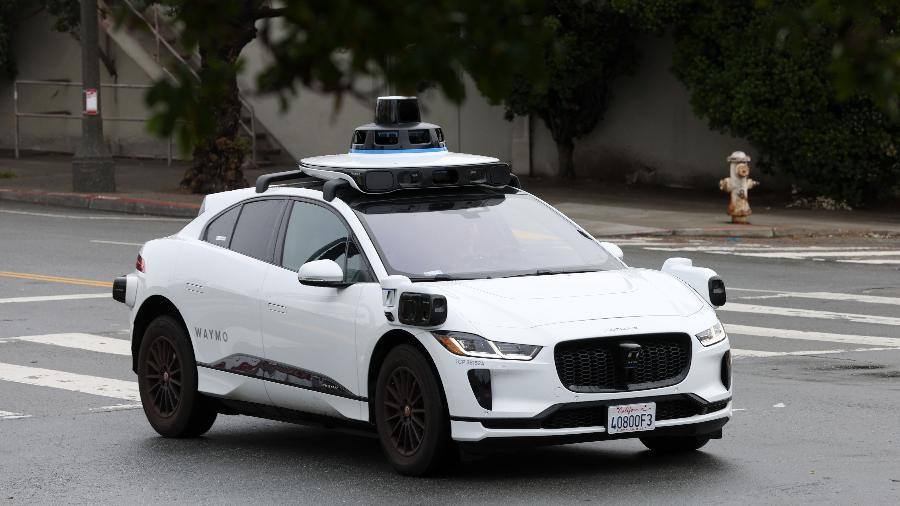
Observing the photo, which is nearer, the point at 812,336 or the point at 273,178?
the point at 273,178

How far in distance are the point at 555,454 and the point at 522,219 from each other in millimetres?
1351

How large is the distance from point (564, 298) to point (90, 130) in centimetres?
2217

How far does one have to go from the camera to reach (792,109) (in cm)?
2608

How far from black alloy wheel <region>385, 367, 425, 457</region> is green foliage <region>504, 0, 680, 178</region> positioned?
18706mm

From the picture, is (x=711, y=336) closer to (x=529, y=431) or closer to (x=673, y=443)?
(x=673, y=443)

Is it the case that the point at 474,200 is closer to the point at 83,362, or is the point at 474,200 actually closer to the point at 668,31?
the point at 83,362

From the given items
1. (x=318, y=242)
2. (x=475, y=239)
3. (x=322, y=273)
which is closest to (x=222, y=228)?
(x=318, y=242)

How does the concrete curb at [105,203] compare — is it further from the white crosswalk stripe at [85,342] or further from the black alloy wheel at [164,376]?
the black alloy wheel at [164,376]

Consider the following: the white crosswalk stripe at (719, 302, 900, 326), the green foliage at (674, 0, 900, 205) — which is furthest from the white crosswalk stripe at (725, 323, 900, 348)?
the green foliage at (674, 0, 900, 205)

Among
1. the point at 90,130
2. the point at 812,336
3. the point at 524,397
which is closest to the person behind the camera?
the point at 524,397

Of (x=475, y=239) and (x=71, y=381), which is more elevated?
(x=475, y=239)

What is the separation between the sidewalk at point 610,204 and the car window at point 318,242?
46.6ft

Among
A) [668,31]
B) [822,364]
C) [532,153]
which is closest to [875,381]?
[822,364]

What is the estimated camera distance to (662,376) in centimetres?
885
